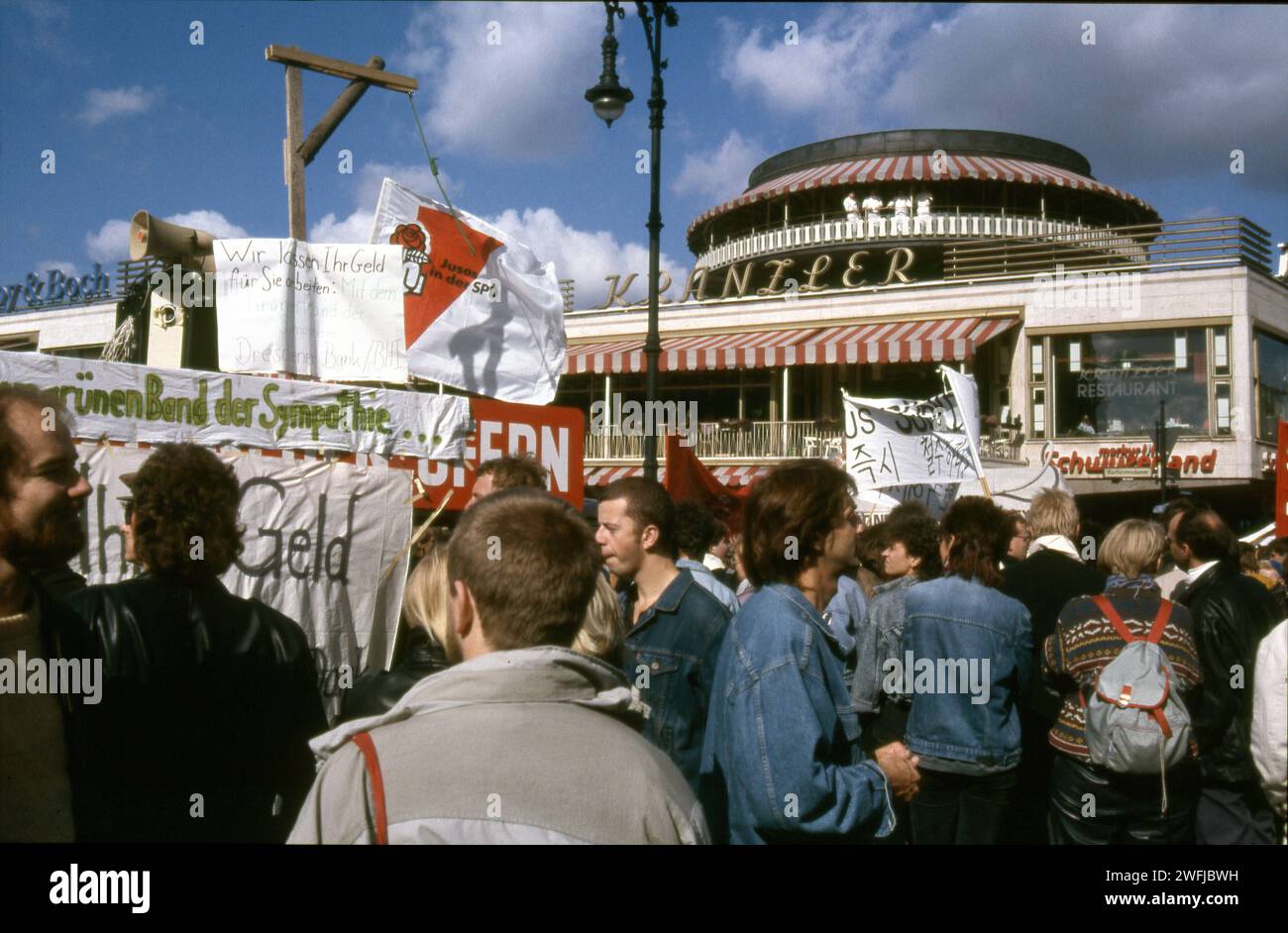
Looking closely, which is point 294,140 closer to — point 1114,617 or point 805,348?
point 1114,617

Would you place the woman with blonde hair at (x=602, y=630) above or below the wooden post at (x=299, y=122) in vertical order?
below

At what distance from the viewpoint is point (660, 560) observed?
450 centimetres

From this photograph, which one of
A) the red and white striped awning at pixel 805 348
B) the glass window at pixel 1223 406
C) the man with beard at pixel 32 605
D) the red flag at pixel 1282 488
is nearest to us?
the man with beard at pixel 32 605

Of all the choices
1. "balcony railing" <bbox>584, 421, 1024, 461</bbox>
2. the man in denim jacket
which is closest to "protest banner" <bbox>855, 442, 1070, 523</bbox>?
the man in denim jacket

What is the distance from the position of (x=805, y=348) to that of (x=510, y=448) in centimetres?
2137

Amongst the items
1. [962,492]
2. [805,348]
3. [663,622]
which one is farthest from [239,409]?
[805,348]

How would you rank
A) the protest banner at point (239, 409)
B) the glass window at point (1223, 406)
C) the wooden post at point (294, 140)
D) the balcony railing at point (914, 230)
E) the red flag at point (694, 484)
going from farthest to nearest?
the balcony railing at point (914, 230), the glass window at point (1223, 406), the red flag at point (694, 484), the wooden post at point (294, 140), the protest banner at point (239, 409)

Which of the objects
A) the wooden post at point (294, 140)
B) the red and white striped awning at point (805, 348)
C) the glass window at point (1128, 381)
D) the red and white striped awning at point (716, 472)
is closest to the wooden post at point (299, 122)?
the wooden post at point (294, 140)

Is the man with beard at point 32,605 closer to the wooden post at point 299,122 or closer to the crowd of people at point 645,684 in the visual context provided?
the crowd of people at point 645,684

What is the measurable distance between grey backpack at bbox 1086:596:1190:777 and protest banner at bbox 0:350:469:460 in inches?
139

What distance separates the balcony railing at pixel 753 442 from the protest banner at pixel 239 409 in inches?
859

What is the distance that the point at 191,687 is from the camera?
3.16 meters

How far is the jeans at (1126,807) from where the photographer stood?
4.65 m
